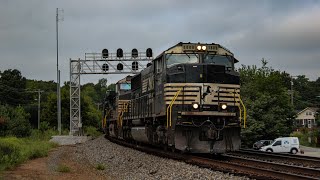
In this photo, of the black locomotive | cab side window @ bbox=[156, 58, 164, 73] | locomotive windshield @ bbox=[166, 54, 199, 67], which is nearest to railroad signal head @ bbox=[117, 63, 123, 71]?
cab side window @ bbox=[156, 58, 164, 73]

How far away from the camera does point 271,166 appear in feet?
49.7

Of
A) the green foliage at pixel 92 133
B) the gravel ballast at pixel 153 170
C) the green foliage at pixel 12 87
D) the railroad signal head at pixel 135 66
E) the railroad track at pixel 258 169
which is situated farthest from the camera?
the green foliage at pixel 12 87

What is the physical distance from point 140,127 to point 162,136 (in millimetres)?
4599

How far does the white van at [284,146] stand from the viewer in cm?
3337

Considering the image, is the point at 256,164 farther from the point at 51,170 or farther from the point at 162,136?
the point at 51,170

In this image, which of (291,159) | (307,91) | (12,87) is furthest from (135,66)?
(307,91)

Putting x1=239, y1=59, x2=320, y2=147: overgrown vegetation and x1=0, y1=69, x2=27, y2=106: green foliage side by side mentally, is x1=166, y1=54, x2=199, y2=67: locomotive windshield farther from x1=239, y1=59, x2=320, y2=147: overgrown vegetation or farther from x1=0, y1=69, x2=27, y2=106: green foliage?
x1=0, y1=69, x2=27, y2=106: green foliage

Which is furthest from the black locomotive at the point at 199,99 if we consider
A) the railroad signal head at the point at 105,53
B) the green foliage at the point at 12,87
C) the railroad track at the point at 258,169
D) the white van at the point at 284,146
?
the green foliage at the point at 12,87

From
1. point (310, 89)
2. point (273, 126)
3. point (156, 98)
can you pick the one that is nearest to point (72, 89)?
point (273, 126)

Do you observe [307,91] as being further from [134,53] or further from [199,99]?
[199,99]

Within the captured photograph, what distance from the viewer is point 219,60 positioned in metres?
18.3

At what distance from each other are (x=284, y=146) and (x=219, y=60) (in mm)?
17612

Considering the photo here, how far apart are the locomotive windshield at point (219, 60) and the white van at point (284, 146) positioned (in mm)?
16850

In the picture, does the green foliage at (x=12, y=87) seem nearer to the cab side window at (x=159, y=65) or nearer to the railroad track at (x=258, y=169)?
the cab side window at (x=159, y=65)
